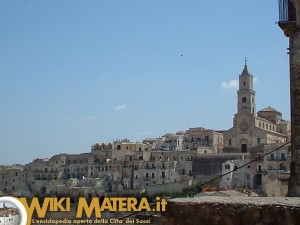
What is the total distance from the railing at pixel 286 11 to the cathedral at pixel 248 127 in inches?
2223

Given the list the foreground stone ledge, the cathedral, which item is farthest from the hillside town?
the foreground stone ledge

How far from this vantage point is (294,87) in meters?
9.12

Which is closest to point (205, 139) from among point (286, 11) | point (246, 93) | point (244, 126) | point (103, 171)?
point (246, 93)

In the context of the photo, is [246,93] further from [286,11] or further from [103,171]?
[286,11]

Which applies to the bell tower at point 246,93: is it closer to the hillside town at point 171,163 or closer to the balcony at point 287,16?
the hillside town at point 171,163

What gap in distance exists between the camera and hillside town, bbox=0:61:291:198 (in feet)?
196

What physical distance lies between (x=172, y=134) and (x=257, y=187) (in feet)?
96.5

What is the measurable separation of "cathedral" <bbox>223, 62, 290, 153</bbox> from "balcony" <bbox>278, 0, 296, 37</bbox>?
56485 millimetres

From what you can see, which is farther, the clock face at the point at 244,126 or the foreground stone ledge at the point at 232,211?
the clock face at the point at 244,126

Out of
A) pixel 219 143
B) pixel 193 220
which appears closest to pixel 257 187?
pixel 219 143

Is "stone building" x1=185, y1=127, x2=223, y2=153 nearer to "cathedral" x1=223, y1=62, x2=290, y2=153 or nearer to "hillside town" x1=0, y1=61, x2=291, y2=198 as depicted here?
"hillside town" x1=0, y1=61, x2=291, y2=198

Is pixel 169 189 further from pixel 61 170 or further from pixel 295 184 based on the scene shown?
pixel 295 184

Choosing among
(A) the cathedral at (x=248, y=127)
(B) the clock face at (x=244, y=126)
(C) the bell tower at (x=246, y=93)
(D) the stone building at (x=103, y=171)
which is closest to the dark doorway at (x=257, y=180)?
(A) the cathedral at (x=248, y=127)

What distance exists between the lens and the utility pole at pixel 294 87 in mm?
8805
